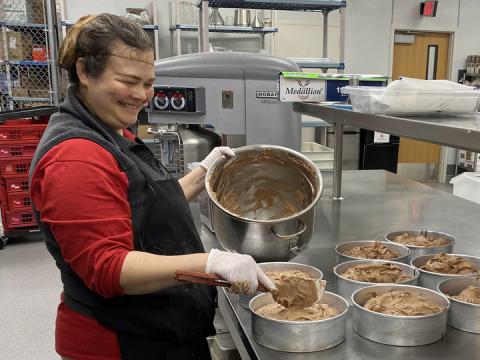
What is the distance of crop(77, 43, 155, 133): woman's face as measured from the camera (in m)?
1.10

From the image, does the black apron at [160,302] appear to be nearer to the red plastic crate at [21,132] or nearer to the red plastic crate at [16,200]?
the red plastic crate at [21,132]

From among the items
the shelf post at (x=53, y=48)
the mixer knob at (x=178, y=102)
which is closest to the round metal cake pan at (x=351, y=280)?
the mixer knob at (x=178, y=102)

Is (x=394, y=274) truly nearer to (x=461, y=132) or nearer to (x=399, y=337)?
(x=399, y=337)

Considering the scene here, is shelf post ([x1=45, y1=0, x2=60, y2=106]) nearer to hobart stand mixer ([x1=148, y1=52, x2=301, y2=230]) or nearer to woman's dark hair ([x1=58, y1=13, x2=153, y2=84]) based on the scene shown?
hobart stand mixer ([x1=148, y1=52, x2=301, y2=230])

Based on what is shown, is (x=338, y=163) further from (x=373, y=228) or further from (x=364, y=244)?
(x=364, y=244)

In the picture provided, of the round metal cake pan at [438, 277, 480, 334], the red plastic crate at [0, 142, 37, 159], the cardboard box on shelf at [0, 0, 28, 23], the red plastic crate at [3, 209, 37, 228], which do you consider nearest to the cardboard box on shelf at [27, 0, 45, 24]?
the cardboard box on shelf at [0, 0, 28, 23]

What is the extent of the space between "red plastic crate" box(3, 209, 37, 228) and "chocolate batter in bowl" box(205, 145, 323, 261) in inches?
131

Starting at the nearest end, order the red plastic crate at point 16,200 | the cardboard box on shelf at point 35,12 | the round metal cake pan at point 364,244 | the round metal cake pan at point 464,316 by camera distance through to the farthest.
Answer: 1. the round metal cake pan at point 464,316
2. the round metal cake pan at point 364,244
3. the red plastic crate at point 16,200
4. the cardboard box on shelf at point 35,12

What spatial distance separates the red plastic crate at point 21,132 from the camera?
167 inches

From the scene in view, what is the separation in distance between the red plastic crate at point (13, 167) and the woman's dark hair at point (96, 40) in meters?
3.57

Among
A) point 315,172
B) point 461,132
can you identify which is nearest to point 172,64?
point 315,172

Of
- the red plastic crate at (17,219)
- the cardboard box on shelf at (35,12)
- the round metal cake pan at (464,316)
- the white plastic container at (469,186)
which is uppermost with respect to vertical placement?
the cardboard box on shelf at (35,12)

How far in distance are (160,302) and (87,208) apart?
364 mm

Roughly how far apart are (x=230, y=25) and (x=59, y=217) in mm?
4868
